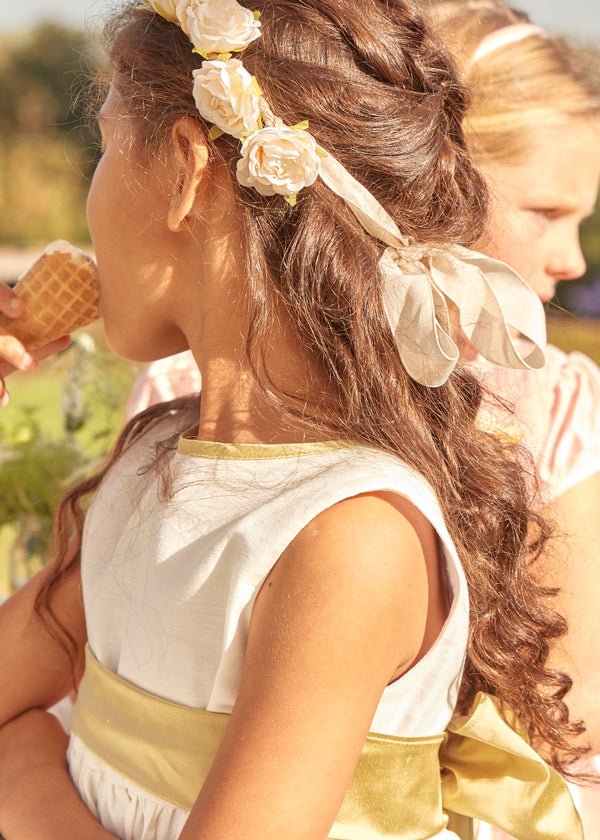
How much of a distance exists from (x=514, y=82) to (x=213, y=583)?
4.47 ft

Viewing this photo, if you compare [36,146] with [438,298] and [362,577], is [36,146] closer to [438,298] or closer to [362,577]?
[438,298]

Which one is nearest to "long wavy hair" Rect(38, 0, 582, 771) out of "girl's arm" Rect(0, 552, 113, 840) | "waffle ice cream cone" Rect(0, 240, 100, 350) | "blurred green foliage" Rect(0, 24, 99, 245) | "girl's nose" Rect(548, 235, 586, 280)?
"waffle ice cream cone" Rect(0, 240, 100, 350)

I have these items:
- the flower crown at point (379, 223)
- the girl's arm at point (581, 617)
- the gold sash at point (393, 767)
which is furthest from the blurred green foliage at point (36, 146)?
the gold sash at point (393, 767)

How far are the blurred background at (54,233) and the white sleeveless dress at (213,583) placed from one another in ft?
1.89

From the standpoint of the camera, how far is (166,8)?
1249mm

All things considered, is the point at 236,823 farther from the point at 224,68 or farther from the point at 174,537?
the point at 224,68

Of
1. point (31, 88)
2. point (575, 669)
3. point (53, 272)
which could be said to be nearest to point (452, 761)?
point (575, 669)

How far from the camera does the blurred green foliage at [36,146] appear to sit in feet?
38.3

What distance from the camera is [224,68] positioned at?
3.77 ft

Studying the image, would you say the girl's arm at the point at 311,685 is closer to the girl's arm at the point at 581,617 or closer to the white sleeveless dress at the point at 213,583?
the white sleeveless dress at the point at 213,583

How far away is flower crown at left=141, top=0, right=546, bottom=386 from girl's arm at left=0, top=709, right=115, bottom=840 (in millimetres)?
769

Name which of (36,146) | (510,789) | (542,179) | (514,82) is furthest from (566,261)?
(36,146)

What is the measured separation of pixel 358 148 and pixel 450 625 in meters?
0.63

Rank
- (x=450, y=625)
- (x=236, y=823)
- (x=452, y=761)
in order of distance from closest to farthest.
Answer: (x=236, y=823) < (x=450, y=625) < (x=452, y=761)
